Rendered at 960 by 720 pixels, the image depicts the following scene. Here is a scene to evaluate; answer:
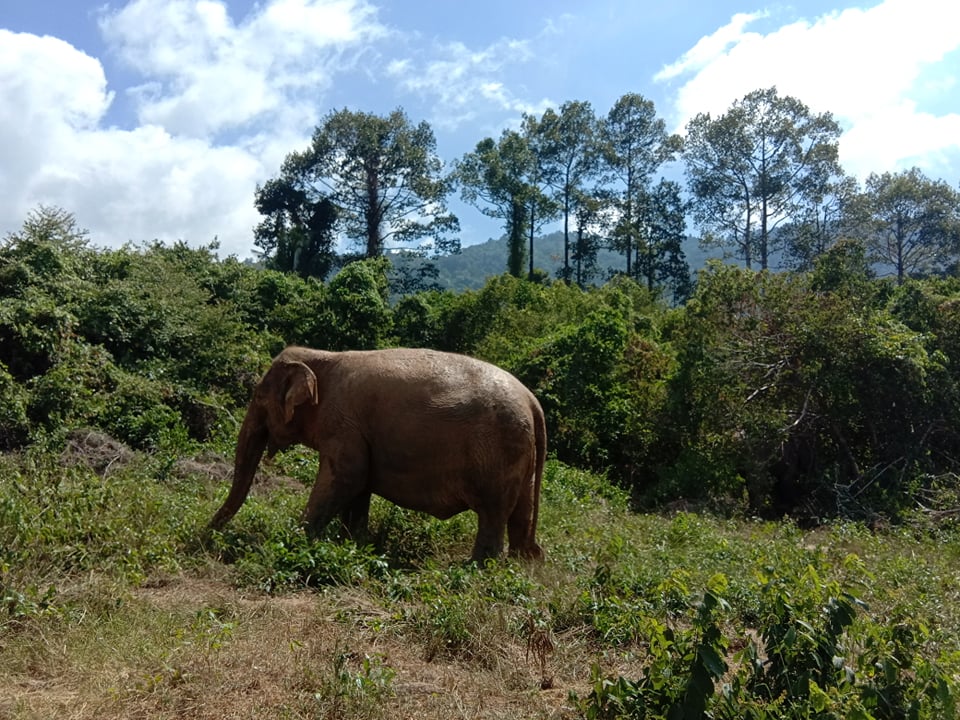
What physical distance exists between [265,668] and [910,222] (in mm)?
37840

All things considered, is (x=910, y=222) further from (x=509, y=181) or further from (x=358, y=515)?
(x=358, y=515)

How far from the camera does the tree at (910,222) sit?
35.3 m

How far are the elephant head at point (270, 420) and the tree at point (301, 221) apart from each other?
28.6 metres

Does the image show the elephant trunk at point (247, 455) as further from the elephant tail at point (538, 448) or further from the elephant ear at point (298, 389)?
the elephant tail at point (538, 448)

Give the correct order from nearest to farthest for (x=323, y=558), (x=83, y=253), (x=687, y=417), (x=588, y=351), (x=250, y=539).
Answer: (x=323, y=558)
(x=250, y=539)
(x=687, y=417)
(x=588, y=351)
(x=83, y=253)

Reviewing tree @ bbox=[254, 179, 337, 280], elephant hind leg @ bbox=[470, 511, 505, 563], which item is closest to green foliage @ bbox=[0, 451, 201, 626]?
elephant hind leg @ bbox=[470, 511, 505, 563]

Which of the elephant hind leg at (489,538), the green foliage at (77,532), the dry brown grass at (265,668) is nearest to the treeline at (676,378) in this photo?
the green foliage at (77,532)

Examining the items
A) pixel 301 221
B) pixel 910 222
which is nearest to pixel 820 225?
pixel 910 222

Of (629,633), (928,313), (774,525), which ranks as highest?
(928,313)

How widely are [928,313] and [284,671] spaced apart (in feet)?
42.5

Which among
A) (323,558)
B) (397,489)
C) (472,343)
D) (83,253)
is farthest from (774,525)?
(83,253)

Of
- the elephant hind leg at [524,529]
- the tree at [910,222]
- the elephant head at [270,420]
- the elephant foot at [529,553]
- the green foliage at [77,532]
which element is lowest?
the elephant foot at [529,553]

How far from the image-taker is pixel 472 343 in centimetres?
2128

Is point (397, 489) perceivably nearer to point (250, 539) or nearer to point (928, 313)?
point (250, 539)
